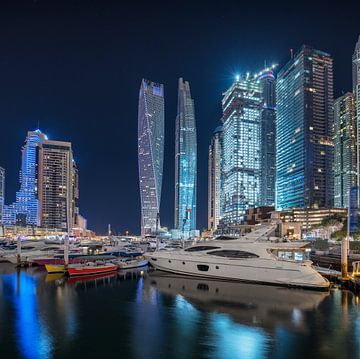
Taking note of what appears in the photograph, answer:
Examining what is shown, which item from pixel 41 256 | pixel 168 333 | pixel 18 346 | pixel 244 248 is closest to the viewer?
pixel 18 346

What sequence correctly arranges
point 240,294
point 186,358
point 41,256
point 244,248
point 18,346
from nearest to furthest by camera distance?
point 186,358 → point 18,346 → point 240,294 → point 244,248 → point 41,256

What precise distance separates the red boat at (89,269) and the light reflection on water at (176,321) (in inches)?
186

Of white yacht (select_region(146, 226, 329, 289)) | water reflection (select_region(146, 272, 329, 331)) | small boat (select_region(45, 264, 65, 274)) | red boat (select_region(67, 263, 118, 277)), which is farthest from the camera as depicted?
small boat (select_region(45, 264, 65, 274))

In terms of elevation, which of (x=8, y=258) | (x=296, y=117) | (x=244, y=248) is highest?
(x=296, y=117)

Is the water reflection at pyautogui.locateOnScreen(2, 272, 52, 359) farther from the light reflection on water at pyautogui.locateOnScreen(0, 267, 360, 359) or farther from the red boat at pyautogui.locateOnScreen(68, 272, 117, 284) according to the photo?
the red boat at pyautogui.locateOnScreen(68, 272, 117, 284)

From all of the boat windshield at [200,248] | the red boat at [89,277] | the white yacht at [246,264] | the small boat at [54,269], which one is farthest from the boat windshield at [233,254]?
the small boat at [54,269]

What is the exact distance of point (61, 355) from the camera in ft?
46.8

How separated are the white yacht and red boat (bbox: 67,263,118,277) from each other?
741 centimetres

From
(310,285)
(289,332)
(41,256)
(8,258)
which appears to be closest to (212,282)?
(310,285)

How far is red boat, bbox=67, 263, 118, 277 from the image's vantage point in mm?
35562

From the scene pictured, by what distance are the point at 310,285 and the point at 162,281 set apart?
12.2 meters

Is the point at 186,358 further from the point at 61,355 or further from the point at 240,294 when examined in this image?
the point at 240,294

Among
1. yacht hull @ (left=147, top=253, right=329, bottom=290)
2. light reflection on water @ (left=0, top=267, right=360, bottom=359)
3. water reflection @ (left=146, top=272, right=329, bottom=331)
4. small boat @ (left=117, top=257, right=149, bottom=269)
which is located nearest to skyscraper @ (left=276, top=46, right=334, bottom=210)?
small boat @ (left=117, top=257, right=149, bottom=269)

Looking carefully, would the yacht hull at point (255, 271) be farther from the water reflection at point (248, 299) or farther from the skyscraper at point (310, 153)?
the skyscraper at point (310, 153)
